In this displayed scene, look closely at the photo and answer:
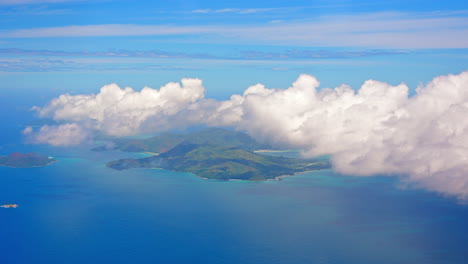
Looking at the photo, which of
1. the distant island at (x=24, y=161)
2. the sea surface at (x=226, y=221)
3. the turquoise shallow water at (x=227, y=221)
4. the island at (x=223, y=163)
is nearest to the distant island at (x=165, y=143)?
the island at (x=223, y=163)

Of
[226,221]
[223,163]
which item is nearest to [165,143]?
[223,163]

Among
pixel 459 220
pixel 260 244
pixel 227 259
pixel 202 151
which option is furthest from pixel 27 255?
pixel 202 151

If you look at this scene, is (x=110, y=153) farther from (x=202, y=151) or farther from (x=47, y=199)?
(x=47, y=199)

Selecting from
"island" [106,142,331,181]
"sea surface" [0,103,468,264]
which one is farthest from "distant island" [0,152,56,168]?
"island" [106,142,331,181]

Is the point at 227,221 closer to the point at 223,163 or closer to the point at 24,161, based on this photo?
the point at 223,163

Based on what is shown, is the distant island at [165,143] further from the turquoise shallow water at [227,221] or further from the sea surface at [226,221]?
the turquoise shallow water at [227,221]
